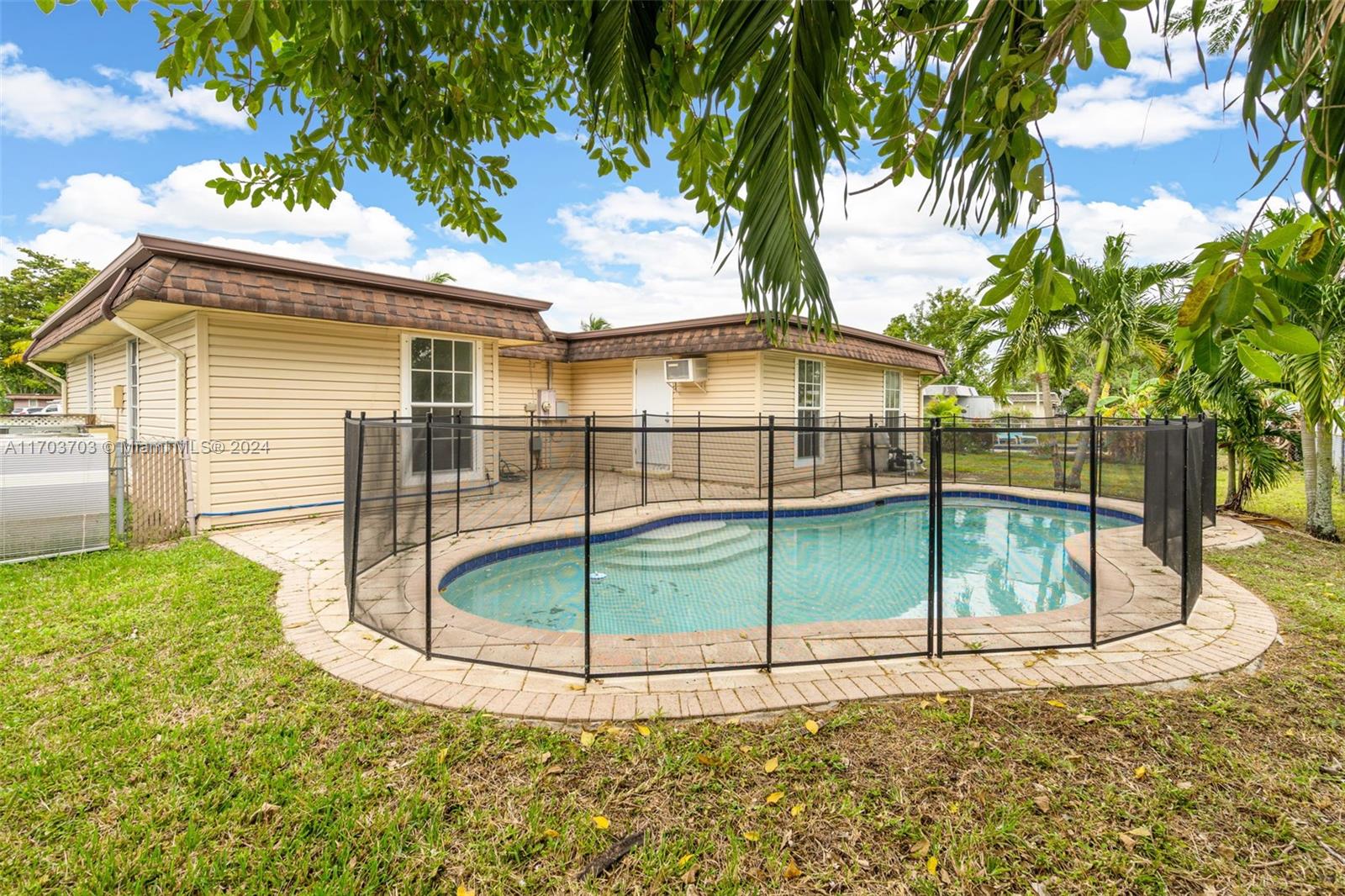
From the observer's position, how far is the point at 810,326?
1368 millimetres

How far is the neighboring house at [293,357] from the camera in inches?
245

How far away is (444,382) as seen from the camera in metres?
8.45

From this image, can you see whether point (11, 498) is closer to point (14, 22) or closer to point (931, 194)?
point (14, 22)

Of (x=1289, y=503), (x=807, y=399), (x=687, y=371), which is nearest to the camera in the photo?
(x=1289, y=503)

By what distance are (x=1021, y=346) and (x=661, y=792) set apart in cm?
1225

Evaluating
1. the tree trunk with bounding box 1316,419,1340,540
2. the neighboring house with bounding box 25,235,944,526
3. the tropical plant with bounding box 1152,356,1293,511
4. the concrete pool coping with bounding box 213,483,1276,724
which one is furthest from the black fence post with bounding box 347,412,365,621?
the tree trunk with bounding box 1316,419,1340,540

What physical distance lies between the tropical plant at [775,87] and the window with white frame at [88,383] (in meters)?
11.9

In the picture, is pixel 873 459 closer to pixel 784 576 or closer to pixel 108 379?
pixel 784 576

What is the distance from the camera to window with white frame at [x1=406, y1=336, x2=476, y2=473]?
8109 millimetres

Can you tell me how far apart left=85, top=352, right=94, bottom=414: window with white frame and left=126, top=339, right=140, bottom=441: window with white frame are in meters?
3.30

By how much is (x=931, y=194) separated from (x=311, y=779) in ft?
9.39

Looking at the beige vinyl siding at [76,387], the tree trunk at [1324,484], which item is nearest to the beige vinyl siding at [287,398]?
the beige vinyl siding at [76,387]

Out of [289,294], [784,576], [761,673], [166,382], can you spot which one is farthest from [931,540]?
[166,382]

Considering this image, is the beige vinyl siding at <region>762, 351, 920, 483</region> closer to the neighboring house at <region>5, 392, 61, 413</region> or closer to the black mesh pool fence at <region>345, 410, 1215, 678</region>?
the black mesh pool fence at <region>345, 410, 1215, 678</region>
